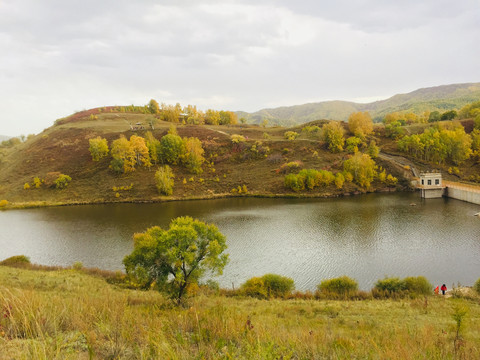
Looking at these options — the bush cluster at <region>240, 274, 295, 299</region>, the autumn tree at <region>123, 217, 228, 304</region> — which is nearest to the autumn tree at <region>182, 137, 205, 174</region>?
the bush cluster at <region>240, 274, 295, 299</region>

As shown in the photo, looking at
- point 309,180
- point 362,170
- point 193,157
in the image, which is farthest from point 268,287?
point 193,157

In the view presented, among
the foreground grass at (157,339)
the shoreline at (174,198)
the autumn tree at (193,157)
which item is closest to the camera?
the foreground grass at (157,339)

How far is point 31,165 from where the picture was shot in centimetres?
8406

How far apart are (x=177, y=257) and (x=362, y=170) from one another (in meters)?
60.1

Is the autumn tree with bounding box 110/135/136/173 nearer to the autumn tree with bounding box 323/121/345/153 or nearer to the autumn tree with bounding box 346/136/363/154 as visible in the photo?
the autumn tree with bounding box 323/121/345/153

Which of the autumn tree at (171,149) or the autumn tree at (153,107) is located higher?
the autumn tree at (153,107)

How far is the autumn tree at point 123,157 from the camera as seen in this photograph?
7550 cm

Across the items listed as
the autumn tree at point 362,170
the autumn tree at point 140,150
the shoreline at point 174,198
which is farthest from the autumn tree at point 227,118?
the autumn tree at point 362,170

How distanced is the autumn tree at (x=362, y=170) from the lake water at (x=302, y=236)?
22.3ft

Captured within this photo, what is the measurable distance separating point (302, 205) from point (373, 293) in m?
32.5

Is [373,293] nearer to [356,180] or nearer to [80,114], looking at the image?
[356,180]

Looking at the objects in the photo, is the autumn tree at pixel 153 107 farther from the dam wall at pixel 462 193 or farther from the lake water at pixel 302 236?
the dam wall at pixel 462 193

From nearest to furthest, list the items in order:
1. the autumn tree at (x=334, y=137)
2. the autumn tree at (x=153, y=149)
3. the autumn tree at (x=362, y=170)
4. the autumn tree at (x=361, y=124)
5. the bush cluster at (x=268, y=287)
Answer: the bush cluster at (x=268, y=287) < the autumn tree at (x=362, y=170) < the autumn tree at (x=153, y=149) < the autumn tree at (x=334, y=137) < the autumn tree at (x=361, y=124)

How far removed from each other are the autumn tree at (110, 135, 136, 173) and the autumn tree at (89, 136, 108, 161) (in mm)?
7105
